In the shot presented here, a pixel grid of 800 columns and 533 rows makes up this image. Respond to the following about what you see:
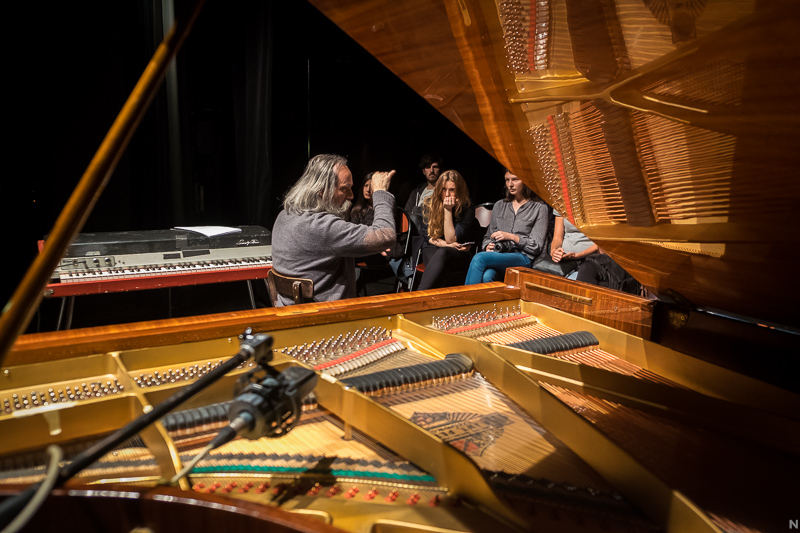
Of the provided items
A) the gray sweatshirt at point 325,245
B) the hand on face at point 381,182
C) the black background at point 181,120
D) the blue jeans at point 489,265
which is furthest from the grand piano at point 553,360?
the black background at point 181,120

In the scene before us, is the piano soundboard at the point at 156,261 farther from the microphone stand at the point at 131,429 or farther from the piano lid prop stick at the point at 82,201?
the piano lid prop stick at the point at 82,201

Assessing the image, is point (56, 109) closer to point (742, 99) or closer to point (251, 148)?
point (251, 148)

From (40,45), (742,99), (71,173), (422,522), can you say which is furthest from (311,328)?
(40,45)

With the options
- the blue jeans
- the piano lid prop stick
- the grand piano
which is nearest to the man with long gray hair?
the grand piano

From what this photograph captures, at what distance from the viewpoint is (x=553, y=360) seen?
5.55 ft

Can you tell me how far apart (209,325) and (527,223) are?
3.65 metres

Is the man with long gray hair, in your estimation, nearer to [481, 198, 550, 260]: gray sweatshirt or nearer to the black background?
[481, 198, 550, 260]: gray sweatshirt

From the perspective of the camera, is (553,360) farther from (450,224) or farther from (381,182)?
(450,224)

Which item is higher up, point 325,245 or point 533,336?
point 325,245

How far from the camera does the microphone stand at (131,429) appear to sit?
66 cm

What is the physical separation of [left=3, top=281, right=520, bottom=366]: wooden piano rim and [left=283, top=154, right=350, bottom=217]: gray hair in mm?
1174

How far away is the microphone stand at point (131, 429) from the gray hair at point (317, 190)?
80.3 inches

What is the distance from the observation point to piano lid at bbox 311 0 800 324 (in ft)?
2.89

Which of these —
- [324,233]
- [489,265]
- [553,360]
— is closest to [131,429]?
[553,360]
